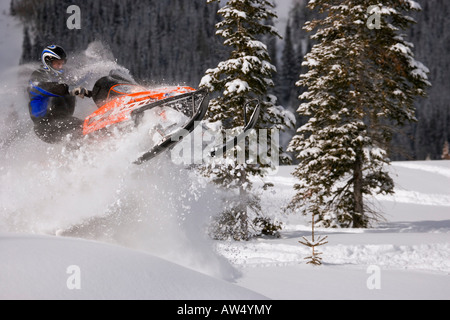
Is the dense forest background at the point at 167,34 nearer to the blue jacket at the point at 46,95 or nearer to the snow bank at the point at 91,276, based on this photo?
the blue jacket at the point at 46,95

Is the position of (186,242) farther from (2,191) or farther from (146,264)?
(2,191)

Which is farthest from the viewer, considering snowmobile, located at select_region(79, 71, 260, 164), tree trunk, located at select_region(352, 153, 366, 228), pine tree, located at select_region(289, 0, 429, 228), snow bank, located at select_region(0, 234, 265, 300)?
tree trunk, located at select_region(352, 153, 366, 228)

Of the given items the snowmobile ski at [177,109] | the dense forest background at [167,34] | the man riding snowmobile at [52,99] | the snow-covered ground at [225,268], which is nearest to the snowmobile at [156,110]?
the snowmobile ski at [177,109]

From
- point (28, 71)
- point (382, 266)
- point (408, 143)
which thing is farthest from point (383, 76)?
point (408, 143)

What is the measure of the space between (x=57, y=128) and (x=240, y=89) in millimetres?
6182

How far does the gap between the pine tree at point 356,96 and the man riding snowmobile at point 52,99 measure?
26.9 feet

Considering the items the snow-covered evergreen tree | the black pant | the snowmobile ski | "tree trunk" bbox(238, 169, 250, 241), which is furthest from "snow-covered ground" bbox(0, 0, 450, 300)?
the snow-covered evergreen tree

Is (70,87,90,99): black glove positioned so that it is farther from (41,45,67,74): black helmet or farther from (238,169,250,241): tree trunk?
(238,169,250,241): tree trunk

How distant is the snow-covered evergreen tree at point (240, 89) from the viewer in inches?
466

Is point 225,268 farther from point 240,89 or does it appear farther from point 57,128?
point 240,89

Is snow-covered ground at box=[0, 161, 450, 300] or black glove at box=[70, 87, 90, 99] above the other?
black glove at box=[70, 87, 90, 99]

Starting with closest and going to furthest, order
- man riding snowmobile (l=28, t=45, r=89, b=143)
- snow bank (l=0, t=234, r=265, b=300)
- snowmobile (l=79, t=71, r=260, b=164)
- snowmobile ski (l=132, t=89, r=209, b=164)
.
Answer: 1. snow bank (l=0, t=234, r=265, b=300)
2. snowmobile ski (l=132, t=89, r=209, b=164)
3. snowmobile (l=79, t=71, r=260, b=164)
4. man riding snowmobile (l=28, t=45, r=89, b=143)

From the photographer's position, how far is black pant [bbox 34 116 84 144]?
256 inches

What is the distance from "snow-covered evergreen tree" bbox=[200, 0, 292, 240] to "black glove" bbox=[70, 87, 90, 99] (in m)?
5.66
